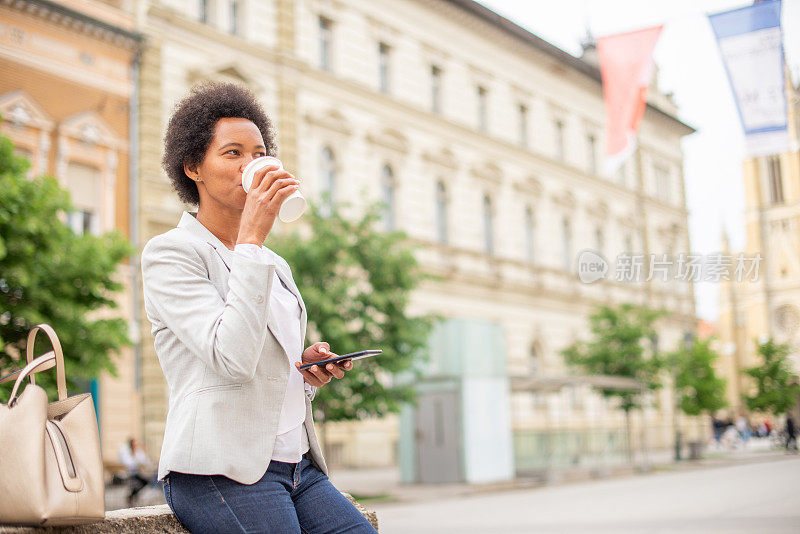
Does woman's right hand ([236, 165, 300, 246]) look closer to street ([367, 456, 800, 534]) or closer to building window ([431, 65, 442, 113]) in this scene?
street ([367, 456, 800, 534])

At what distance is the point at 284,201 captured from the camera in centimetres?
227

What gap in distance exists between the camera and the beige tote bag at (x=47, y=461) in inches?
82.1

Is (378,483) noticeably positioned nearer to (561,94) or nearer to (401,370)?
(401,370)

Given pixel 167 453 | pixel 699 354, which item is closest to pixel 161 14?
pixel 167 453

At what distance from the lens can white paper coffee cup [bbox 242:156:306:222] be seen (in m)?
2.27

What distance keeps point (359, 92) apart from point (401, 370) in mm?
11994

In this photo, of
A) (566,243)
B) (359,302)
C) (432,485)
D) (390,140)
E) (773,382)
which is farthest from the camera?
(773,382)

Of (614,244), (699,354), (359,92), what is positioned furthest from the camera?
(614,244)

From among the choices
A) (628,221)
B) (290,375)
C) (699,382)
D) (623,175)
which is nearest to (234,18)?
(699,382)

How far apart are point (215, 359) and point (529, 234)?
112 feet

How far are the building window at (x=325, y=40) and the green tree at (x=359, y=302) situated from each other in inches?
373

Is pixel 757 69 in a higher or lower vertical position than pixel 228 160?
higher

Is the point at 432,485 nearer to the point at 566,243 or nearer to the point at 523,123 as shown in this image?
the point at 566,243

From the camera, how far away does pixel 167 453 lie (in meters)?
2.24
